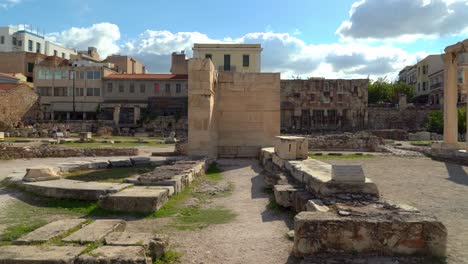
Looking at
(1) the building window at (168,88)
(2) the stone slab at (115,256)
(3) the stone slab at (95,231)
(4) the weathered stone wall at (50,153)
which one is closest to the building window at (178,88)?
(1) the building window at (168,88)

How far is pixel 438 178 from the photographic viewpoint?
11039mm

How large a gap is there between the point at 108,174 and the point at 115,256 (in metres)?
6.99

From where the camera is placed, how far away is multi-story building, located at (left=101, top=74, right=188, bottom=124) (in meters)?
54.8

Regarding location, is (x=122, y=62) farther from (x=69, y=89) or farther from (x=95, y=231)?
(x=95, y=231)

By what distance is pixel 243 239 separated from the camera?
18.0ft

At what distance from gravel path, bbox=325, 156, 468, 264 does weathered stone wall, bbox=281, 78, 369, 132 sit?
4157 cm

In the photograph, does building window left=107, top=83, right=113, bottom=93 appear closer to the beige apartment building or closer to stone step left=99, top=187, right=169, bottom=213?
the beige apartment building

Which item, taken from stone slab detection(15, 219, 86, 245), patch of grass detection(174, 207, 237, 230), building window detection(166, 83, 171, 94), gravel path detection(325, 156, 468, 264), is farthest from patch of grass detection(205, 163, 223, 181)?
building window detection(166, 83, 171, 94)

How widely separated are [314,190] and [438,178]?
19.5ft

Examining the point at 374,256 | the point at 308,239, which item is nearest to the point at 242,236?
the point at 308,239

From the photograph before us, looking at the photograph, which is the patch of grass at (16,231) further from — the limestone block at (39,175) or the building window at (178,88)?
the building window at (178,88)

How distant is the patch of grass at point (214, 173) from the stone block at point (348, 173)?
210 inches

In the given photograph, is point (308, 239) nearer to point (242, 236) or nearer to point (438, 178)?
point (242, 236)

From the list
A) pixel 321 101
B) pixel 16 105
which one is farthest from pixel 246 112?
pixel 16 105
